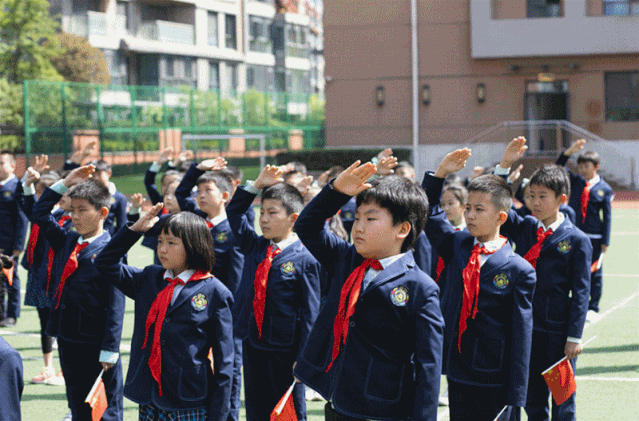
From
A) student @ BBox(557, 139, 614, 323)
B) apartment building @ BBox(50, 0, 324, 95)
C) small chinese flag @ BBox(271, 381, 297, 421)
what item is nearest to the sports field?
student @ BBox(557, 139, 614, 323)

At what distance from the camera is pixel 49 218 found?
5234 millimetres

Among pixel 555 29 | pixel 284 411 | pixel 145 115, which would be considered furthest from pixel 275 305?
pixel 145 115

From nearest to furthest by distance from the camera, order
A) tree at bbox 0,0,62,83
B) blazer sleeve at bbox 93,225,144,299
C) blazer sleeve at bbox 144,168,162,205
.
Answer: blazer sleeve at bbox 93,225,144,299 → blazer sleeve at bbox 144,168,162,205 → tree at bbox 0,0,62,83

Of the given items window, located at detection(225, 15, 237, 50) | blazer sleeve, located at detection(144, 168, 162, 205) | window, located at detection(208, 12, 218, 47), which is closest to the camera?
blazer sleeve, located at detection(144, 168, 162, 205)

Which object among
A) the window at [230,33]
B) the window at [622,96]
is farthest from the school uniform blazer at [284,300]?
the window at [230,33]

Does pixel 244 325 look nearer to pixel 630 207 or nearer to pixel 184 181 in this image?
pixel 184 181

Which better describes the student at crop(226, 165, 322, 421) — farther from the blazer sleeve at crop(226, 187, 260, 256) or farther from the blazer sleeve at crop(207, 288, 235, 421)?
the blazer sleeve at crop(207, 288, 235, 421)

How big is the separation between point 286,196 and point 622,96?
25.0 meters

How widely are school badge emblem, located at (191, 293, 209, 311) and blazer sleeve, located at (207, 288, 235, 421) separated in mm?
60

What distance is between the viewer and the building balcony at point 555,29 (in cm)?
2698

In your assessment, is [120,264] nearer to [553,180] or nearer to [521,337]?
[521,337]

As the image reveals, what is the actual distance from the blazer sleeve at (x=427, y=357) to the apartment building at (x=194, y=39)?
3245 centimetres

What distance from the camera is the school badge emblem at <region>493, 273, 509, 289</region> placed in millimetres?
4203

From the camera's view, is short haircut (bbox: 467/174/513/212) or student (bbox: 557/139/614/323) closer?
short haircut (bbox: 467/174/513/212)
